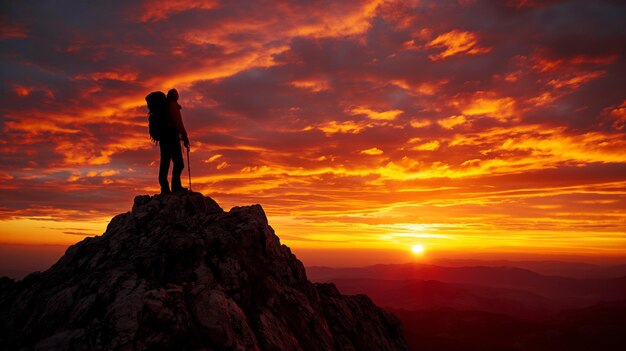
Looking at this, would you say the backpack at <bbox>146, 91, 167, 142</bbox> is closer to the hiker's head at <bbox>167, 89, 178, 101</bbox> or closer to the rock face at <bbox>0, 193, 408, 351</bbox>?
the hiker's head at <bbox>167, 89, 178, 101</bbox>

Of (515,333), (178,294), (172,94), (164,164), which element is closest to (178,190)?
(164,164)

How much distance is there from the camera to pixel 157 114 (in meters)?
22.2

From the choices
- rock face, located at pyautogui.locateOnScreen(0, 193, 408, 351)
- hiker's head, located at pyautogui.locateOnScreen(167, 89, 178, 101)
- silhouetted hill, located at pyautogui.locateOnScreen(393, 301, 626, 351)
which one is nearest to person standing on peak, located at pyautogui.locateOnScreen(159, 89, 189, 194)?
hiker's head, located at pyautogui.locateOnScreen(167, 89, 178, 101)

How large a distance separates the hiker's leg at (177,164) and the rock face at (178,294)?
167cm

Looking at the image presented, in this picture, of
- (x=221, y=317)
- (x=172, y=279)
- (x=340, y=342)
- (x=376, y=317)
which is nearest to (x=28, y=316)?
(x=172, y=279)

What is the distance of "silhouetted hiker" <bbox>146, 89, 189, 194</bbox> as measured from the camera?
22.1m

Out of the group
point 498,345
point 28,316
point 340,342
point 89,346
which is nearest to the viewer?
Answer: point 89,346

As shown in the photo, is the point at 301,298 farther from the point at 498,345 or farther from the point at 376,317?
the point at 498,345

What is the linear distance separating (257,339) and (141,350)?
4589 mm

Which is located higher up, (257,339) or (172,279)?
(172,279)

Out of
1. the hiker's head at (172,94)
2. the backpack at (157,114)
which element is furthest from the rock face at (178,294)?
the hiker's head at (172,94)

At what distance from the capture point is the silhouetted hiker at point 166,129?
22.1m

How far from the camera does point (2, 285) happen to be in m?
18.4

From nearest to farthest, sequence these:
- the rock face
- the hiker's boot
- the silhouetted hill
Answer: the rock face, the hiker's boot, the silhouetted hill
